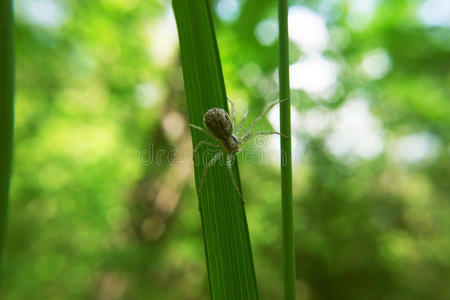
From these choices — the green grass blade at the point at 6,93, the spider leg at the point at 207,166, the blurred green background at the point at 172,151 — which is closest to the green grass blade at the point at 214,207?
the spider leg at the point at 207,166

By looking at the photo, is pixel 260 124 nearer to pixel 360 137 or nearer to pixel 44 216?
pixel 360 137

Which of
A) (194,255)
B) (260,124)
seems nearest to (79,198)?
(194,255)

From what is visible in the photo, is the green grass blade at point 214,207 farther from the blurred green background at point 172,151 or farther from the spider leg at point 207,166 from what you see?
the blurred green background at point 172,151

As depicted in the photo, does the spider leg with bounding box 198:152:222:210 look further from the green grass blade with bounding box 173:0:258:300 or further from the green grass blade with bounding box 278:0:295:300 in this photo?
the green grass blade with bounding box 278:0:295:300

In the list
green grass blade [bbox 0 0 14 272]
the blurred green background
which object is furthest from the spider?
the blurred green background

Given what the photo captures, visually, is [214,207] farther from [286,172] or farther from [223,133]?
[223,133]

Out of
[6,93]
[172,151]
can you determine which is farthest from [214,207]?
[172,151]
